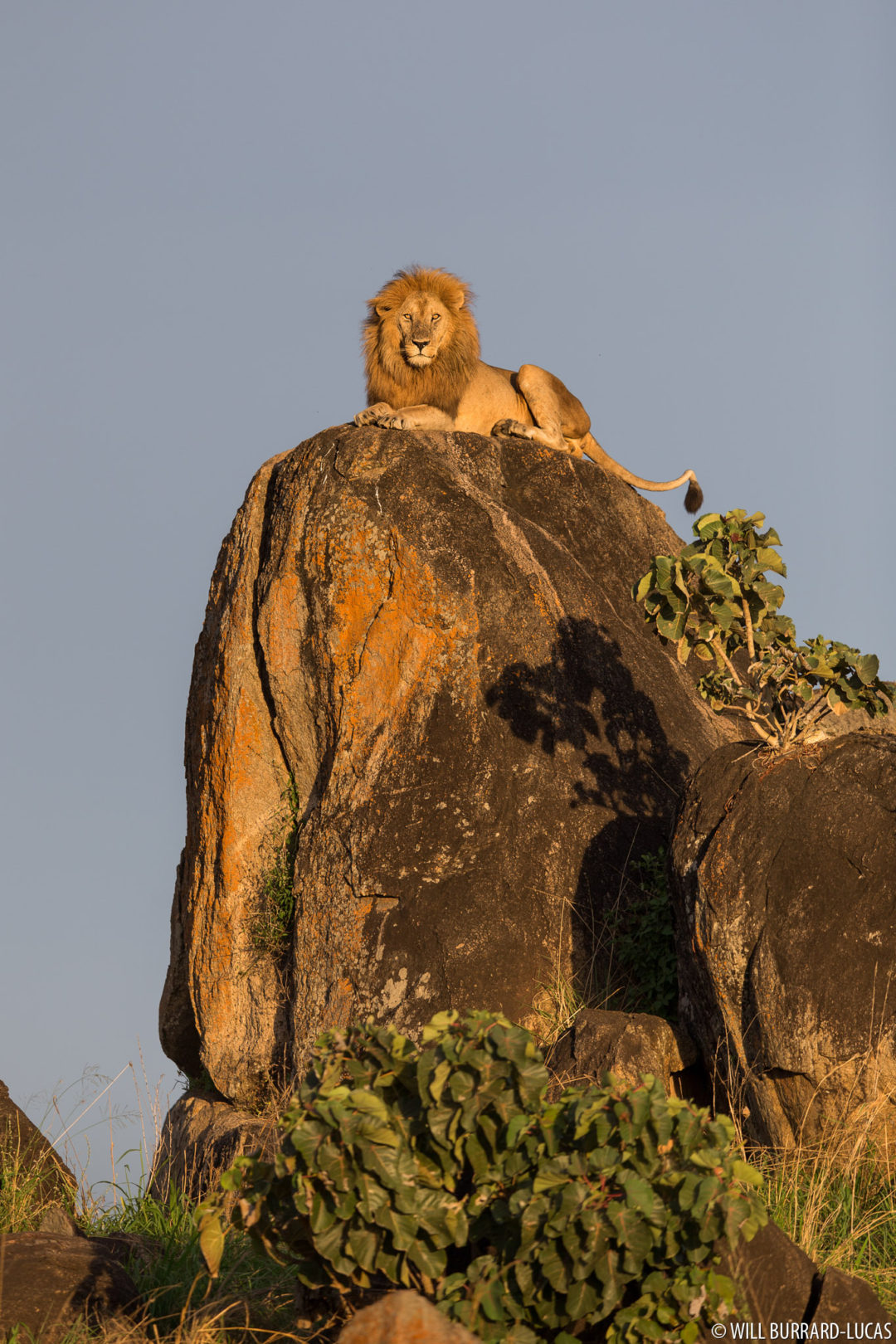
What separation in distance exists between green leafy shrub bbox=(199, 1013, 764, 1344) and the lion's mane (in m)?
7.38

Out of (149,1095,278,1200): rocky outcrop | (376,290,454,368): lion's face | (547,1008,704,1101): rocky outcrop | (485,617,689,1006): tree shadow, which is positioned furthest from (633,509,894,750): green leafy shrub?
(376,290,454,368): lion's face

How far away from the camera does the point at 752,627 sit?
6.54 m

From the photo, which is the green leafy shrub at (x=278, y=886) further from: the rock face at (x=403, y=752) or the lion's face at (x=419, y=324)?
the lion's face at (x=419, y=324)

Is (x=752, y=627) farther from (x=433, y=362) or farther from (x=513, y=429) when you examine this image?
(x=433, y=362)

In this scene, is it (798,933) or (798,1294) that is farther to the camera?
(798,933)

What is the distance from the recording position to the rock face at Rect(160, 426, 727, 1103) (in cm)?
744

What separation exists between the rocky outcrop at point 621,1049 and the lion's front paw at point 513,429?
5206mm

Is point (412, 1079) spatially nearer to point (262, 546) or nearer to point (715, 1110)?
point (715, 1110)

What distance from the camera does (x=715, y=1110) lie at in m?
6.35

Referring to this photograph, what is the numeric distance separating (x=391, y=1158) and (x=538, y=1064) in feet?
1.59

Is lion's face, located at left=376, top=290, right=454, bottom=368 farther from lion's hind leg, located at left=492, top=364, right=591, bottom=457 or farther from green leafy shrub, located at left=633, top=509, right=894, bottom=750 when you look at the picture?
green leafy shrub, located at left=633, top=509, right=894, bottom=750

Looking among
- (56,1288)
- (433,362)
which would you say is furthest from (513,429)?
(56,1288)

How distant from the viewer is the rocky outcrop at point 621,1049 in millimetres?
6262

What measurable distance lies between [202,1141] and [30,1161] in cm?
130
